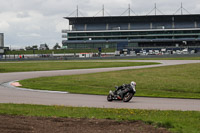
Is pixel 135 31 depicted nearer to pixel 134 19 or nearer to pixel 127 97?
pixel 134 19

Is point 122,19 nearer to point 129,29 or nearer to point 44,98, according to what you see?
point 129,29

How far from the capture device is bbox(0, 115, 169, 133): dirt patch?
916cm

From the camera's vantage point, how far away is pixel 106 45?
136 metres

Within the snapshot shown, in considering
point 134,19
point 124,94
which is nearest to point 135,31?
point 134,19

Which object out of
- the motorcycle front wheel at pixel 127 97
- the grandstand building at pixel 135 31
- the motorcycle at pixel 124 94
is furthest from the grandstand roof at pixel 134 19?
the motorcycle front wheel at pixel 127 97

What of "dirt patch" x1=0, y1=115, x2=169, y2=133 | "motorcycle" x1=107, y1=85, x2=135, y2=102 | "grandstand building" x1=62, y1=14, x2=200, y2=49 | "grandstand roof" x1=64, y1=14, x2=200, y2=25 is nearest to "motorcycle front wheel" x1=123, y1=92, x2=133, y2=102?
"motorcycle" x1=107, y1=85, x2=135, y2=102

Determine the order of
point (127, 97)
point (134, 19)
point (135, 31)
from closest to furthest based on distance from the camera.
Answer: point (127, 97)
point (135, 31)
point (134, 19)

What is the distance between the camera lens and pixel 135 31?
5502 inches

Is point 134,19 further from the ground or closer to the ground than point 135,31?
further from the ground

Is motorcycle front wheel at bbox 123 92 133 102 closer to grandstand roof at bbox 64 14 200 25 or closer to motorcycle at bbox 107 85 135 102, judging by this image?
motorcycle at bbox 107 85 135 102

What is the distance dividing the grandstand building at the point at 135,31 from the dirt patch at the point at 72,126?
409 feet

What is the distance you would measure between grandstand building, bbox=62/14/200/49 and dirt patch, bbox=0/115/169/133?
409ft

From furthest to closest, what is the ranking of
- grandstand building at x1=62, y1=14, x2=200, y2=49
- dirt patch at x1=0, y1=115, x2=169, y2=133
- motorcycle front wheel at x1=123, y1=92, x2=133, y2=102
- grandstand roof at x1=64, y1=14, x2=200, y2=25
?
grandstand roof at x1=64, y1=14, x2=200, y2=25
grandstand building at x1=62, y1=14, x2=200, y2=49
motorcycle front wheel at x1=123, y1=92, x2=133, y2=102
dirt patch at x1=0, y1=115, x2=169, y2=133

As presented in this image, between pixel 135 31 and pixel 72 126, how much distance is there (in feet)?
432
